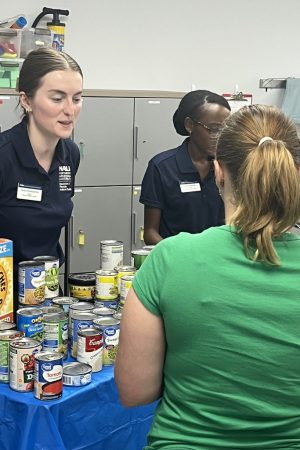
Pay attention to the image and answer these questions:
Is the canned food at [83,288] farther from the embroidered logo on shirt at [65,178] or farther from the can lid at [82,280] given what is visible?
the embroidered logo on shirt at [65,178]

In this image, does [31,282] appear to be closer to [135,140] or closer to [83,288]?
[83,288]

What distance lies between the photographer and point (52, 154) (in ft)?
7.27

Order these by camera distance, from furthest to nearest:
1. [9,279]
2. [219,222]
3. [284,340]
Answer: [219,222]
[9,279]
[284,340]

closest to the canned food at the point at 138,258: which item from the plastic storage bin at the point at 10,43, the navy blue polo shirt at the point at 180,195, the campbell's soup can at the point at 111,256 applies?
the campbell's soup can at the point at 111,256

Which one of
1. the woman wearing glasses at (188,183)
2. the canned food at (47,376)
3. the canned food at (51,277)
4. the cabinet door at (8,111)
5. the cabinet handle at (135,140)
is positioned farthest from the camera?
the cabinet handle at (135,140)

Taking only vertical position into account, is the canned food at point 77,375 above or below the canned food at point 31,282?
below

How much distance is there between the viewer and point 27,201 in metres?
2.11

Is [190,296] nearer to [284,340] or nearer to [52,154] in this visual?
[284,340]

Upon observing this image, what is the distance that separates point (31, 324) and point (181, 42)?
135 inches

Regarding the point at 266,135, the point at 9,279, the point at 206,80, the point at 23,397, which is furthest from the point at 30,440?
the point at 206,80

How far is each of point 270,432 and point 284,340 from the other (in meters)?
0.18

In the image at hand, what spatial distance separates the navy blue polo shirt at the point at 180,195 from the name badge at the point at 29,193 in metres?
0.66

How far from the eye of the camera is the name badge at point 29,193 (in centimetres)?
210

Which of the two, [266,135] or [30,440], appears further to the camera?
[30,440]
